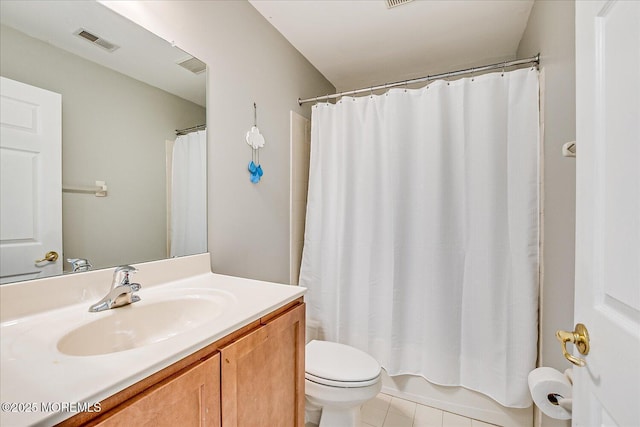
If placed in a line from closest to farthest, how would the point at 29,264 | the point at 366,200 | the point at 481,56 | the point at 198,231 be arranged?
1. the point at 29,264
2. the point at 198,231
3. the point at 366,200
4. the point at 481,56

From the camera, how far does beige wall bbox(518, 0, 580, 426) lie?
1025 millimetres

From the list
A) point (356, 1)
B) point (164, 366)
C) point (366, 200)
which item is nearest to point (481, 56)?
point (356, 1)

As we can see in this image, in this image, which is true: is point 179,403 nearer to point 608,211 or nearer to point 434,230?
point 608,211

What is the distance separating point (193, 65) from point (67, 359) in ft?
3.75

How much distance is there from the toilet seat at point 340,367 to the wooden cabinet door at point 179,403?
690mm

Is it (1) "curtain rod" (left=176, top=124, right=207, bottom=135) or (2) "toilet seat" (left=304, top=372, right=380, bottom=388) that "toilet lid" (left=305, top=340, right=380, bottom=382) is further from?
(1) "curtain rod" (left=176, top=124, right=207, bottom=135)

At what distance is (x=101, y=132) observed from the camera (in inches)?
36.0

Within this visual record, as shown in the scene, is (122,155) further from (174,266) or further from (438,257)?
(438,257)

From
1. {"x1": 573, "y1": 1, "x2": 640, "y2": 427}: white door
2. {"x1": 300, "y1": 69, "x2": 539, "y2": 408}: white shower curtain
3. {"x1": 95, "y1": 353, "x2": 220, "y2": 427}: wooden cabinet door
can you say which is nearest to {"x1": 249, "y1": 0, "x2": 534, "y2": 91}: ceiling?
{"x1": 300, "y1": 69, "x2": 539, "y2": 408}: white shower curtain

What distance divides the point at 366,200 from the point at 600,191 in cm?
124

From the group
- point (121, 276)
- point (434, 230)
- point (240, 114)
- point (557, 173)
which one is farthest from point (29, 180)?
point (557, 173)

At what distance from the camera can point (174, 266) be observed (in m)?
1.10

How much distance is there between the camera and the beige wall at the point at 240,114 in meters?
1.18

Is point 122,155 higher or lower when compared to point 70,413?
higher
